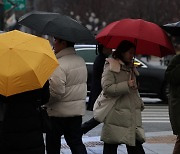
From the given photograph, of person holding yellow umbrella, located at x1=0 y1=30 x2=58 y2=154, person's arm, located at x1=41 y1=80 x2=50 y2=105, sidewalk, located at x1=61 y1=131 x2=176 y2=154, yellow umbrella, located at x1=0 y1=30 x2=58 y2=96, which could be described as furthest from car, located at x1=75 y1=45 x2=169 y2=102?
yellow umbrella, located at x1=0 y1=30 x2=58 y2=96

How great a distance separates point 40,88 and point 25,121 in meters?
0.31

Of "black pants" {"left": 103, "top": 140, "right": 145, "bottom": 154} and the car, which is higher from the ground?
"black pants" {"left": 103, "top": 140, "right": 145, "bottom": 154}

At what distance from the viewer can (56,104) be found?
6.22 metres

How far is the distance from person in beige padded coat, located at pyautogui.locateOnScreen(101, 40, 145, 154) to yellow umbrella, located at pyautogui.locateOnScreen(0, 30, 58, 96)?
159cm

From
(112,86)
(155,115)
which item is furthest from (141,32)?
(155,115)

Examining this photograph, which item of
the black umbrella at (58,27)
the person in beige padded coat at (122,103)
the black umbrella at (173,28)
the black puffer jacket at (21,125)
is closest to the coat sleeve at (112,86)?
the person in beige padded coat at (122,103)

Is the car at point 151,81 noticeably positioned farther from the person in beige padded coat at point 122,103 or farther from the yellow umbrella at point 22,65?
the yellow umbrella at point 22,65

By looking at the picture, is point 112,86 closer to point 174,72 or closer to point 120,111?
point 120,111

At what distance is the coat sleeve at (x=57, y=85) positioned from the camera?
6.05m

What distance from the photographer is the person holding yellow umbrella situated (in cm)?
450

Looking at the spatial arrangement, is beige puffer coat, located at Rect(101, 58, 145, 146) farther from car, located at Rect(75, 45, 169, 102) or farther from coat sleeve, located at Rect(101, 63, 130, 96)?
car, located at Rect(75, 45, 169, 102)

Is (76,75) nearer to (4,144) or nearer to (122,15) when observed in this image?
(4,144)

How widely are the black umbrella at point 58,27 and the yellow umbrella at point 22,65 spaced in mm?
1144

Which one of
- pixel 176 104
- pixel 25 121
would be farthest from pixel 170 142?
pixel 25 121
